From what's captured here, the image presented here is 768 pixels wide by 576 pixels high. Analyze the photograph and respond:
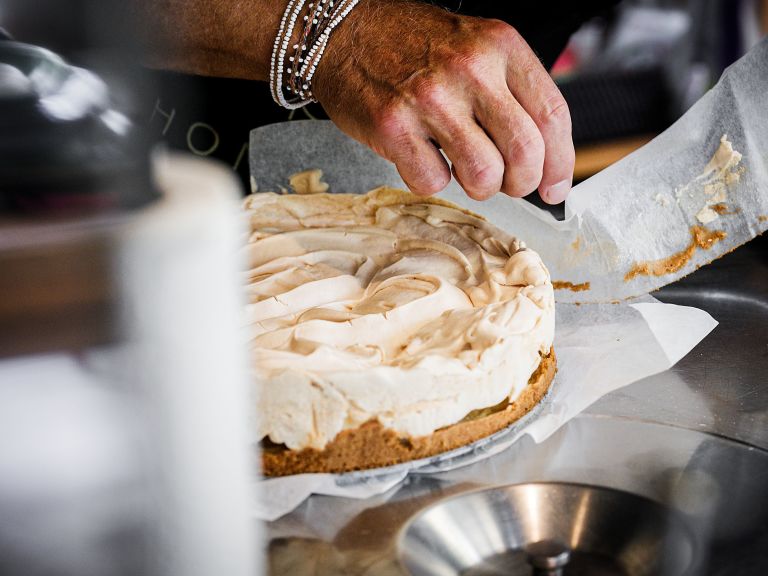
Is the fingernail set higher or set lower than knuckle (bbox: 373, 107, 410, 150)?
lower

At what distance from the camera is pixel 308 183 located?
1.77 metres

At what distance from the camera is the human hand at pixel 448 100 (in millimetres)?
1297

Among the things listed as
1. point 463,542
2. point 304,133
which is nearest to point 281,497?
point 463,542

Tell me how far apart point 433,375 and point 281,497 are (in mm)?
228

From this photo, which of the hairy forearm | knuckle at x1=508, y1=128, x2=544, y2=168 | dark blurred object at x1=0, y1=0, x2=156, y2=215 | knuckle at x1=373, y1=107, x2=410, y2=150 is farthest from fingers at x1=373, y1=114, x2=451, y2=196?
dark blurred object at x1=0, y1=0, x2=156, y2=215

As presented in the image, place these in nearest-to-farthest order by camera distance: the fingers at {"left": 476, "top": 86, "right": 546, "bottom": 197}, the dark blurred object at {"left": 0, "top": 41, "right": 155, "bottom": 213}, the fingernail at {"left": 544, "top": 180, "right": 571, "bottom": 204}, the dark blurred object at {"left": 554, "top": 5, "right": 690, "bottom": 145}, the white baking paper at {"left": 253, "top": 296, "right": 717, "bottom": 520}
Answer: the dark blurred object at {"left": 0, "top": 41, "right": 155, "bottom": 213}, the white baking paper at {"left": 253, "top": 296, "right": 717, "bottom": 520}, the fingers at {"left": 476, "top": 86, "right": 546, "bottom": 197}, the fingernail at {"left": 544, "top": 180, "right": 571, "bottom": 204}, the dark blurred object at {"left": 554, "top": 5, "right": 690, "bottom": 145}

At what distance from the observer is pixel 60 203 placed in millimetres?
358

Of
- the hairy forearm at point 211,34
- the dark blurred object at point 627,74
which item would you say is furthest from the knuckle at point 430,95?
the dark blurred object at point 627,74

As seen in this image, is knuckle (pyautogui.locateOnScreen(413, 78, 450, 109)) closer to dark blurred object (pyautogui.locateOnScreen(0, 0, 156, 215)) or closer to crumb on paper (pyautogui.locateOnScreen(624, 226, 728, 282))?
crumb on paper (pyautogui.locateOnScreen(624, 226, 728, 282))

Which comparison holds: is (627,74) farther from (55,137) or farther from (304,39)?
(55,137)

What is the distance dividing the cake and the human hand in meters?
0.15

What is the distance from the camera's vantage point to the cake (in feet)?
3.41

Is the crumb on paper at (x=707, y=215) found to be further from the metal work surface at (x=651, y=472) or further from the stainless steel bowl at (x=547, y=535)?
the stainless steel bowl at (x=547, y=535)

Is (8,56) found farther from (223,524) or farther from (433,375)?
(433,375)
